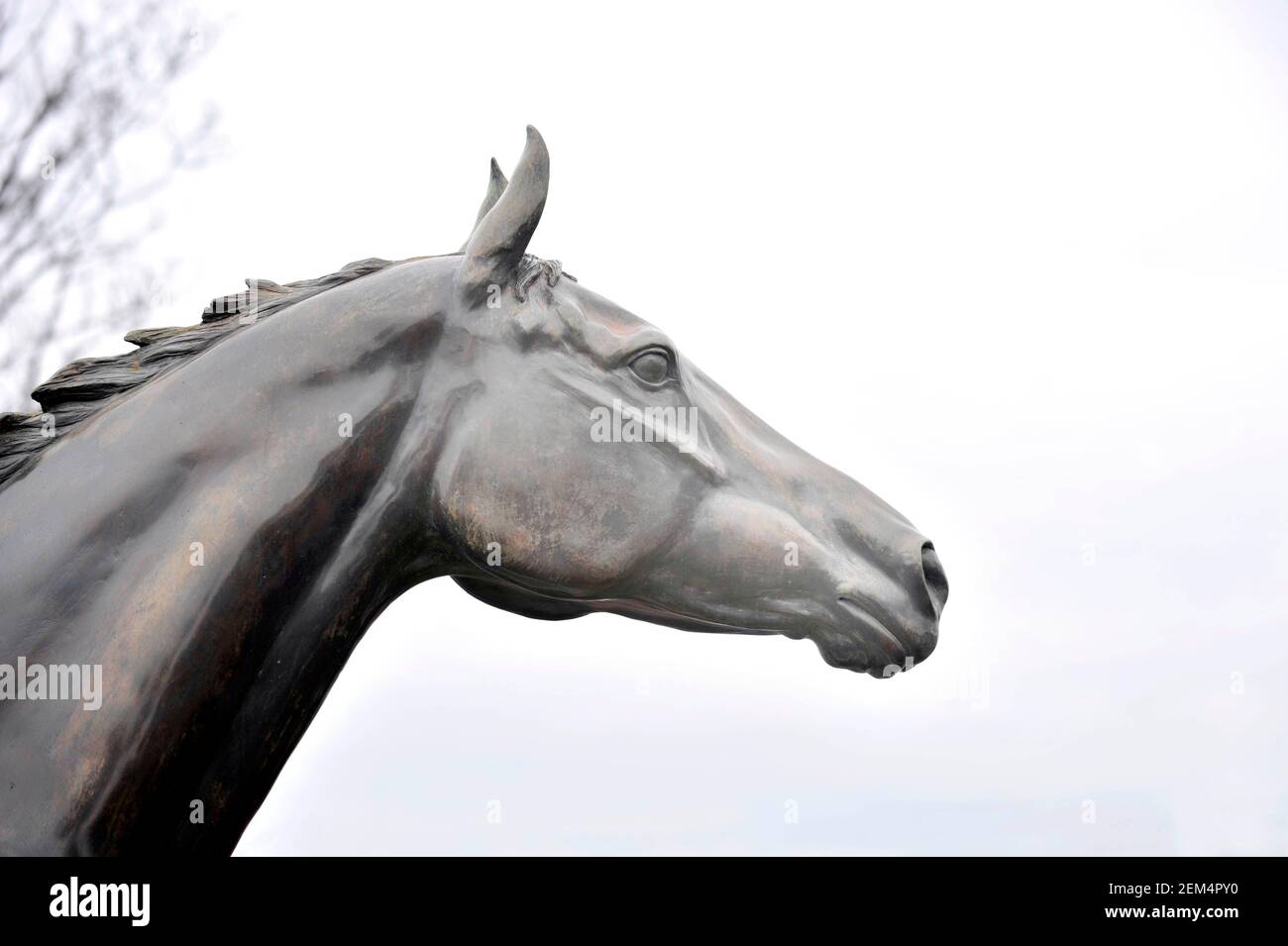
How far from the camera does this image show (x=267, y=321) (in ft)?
9.09

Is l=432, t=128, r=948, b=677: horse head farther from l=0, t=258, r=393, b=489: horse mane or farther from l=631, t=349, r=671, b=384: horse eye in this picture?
l=0, t=258, r=393, b=489: horse mane

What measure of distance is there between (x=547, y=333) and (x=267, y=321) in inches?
24.2

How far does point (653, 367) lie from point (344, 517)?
80cm

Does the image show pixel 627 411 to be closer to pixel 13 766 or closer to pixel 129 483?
pixel 129 483

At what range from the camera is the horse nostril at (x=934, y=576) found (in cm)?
297

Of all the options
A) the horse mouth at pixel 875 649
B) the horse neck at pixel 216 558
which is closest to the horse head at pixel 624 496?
the horse mouth at pixel 875 649

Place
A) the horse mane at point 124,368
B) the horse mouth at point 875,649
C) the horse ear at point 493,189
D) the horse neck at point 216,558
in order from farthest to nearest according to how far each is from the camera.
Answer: the horse ear at point 493,189 → the horse mouth at point 875,649 → the horse mane at point 124,368 → the horse neck at point 216,558

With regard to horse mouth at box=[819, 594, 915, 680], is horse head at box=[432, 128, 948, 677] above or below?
above

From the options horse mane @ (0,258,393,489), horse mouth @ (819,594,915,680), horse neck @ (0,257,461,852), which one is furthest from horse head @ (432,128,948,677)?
horse mane @ (0,258,393,489)

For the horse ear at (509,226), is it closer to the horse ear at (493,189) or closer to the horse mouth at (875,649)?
the horse ear at (493,189)

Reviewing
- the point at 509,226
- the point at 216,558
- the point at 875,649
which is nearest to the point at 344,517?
the point at 216,558

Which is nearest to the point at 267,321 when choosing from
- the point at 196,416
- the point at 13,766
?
the point at 196,416

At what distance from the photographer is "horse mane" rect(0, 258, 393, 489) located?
8.88 ft
